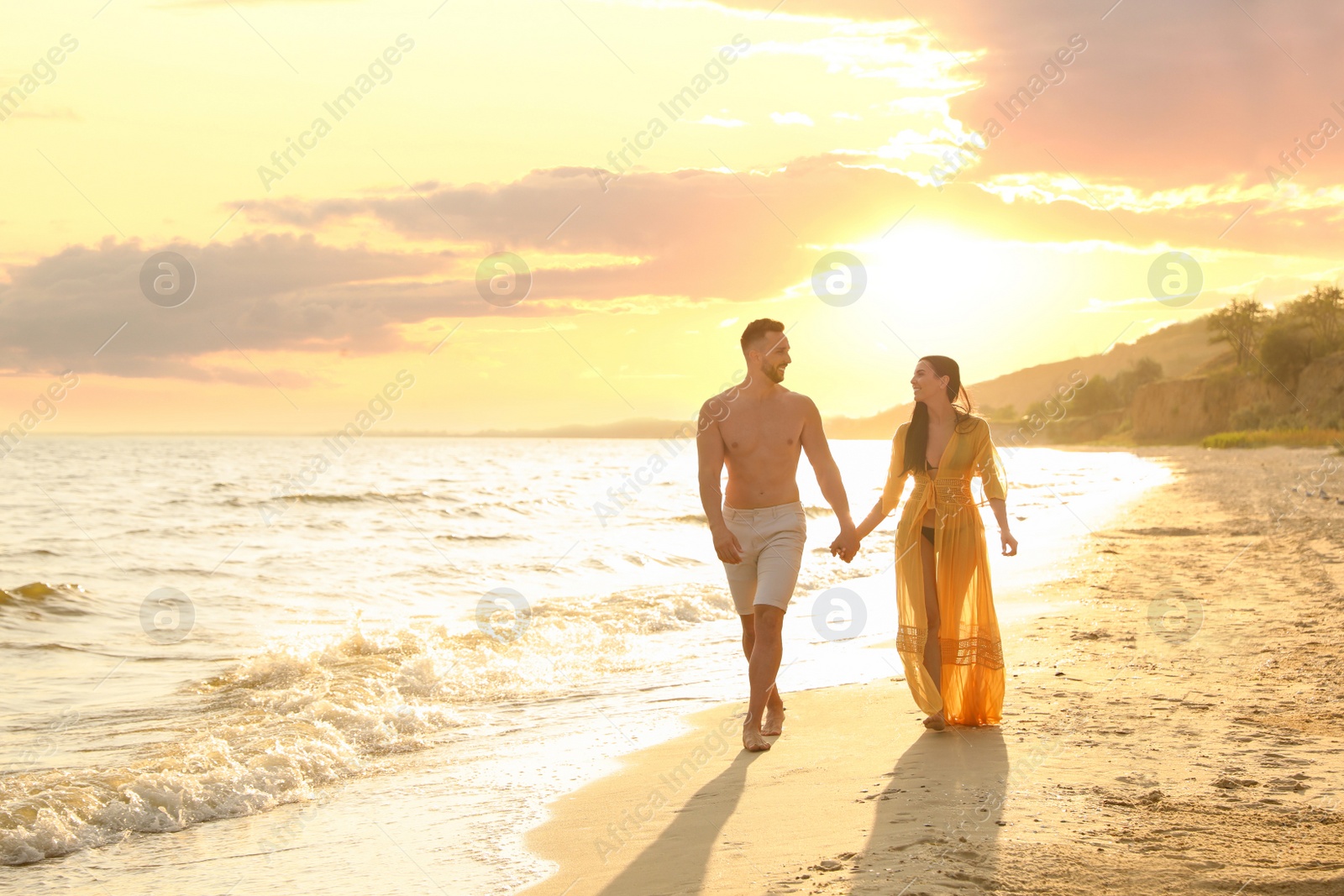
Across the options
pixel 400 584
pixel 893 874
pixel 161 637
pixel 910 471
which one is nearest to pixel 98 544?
pixel 400 584

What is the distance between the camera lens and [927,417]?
5.41m

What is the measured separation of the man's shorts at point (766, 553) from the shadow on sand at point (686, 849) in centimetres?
97

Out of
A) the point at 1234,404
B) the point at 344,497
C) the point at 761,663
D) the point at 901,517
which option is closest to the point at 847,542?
the point at 901,517

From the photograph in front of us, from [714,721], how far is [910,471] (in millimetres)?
2047

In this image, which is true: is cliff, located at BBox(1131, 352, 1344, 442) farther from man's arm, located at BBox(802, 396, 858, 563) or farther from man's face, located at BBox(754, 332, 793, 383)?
man's face, located at BBox(754, 332, 793, 383)

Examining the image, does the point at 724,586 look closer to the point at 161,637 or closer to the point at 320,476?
the point at 161,637

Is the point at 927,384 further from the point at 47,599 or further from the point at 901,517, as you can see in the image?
the point at 47,599

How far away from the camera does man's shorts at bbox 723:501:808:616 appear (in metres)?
5.20

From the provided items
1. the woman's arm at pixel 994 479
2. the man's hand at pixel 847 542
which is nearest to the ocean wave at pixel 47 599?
the man's hand at pixel 847 542

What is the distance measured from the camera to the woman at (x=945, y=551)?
517 centimetres

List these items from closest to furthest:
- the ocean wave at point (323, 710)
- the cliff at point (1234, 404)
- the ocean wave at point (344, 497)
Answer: the ocean wave at point (323, 710), the ocean wave at point (344, 497), the cliff at point (1234, 404)

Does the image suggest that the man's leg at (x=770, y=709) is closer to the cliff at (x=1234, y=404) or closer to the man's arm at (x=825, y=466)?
the man's arm at (x=825, y=466)

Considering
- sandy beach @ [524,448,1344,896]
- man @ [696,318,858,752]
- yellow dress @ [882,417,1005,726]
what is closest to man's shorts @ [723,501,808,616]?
man @ [696,318,858,752]

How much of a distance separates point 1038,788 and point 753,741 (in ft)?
5.39
